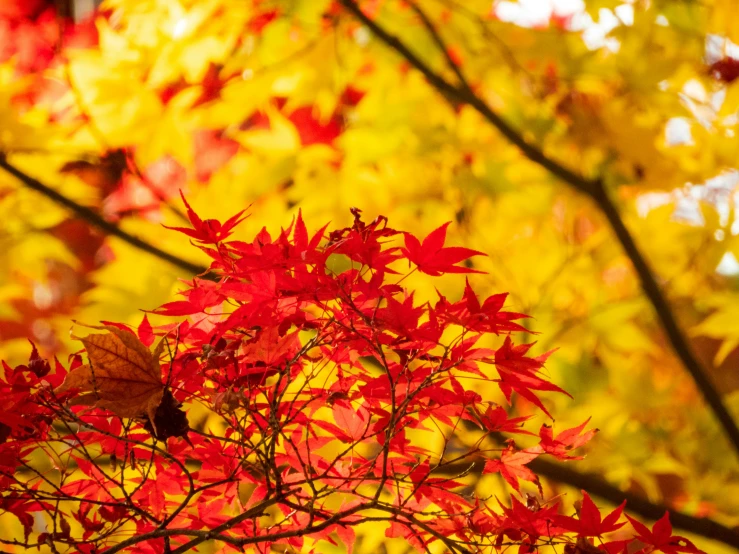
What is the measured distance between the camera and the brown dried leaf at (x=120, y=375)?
454mm

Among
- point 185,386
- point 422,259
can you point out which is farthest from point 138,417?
point 422,259

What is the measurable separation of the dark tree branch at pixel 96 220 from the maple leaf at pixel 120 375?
1.76 ft

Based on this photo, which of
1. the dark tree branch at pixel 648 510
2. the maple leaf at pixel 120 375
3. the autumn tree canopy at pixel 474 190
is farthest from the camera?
the autumn tree canopy at pixel 474 190

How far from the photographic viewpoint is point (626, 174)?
134 cm

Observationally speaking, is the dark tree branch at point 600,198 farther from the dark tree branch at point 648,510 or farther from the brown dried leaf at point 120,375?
the brown dried leaf at point 120,375

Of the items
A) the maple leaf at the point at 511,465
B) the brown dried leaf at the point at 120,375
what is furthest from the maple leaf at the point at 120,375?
the maple leaf at the point at 511,465

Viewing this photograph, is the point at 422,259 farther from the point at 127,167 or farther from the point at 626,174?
the point at 626,174

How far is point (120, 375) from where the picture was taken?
1.51ft

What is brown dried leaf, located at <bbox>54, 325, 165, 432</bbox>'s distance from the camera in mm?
454

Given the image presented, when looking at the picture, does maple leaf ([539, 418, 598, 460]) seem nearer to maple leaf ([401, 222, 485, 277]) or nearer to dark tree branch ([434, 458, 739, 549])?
maple leaf ([401, 222, 485, 277])

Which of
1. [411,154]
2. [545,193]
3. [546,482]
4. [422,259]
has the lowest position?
[546,482]

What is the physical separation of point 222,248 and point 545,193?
2.94 ft

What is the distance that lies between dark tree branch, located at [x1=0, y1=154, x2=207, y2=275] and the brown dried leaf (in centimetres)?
54

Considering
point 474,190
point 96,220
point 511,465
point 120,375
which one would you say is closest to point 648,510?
point 511,465
